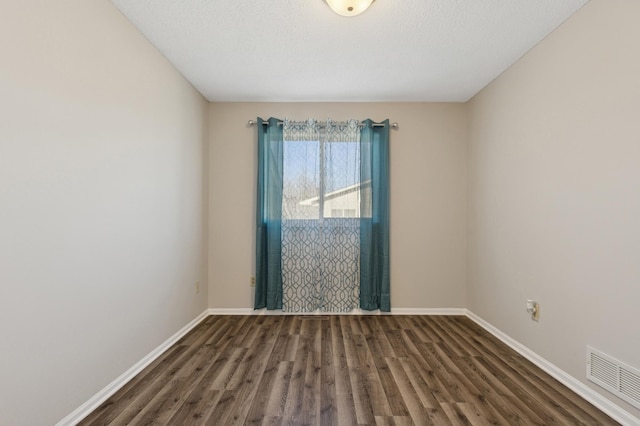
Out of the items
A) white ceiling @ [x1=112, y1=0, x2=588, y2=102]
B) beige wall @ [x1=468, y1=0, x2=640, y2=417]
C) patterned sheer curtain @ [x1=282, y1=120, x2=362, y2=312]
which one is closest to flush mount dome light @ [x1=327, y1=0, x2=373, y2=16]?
white ceiling @ [x1=112, y1=0, x2=588, y2=102]

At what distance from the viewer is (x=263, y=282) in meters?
Answer: 3.51

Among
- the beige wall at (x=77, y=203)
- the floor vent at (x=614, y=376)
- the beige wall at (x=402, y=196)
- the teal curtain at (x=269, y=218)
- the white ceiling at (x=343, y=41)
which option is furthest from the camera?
the beige wall at (x=402, y=196)

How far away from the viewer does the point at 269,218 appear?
3.50m

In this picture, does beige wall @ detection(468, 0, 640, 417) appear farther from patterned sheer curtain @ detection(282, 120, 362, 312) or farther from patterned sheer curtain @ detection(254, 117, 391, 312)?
patterned sheer curtain @ detection(282, 120, 362, 312)

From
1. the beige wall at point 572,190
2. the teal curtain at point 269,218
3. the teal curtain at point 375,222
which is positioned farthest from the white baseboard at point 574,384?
the teal curtain at point 269,218

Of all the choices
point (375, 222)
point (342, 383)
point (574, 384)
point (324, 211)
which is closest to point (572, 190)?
point (574, 384)

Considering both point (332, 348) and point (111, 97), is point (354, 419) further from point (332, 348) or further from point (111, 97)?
point (111, 97)

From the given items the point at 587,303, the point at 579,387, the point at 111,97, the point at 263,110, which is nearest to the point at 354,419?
the point at 579,387

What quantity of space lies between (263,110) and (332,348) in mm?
2678

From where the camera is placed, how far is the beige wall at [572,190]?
1.67 meters

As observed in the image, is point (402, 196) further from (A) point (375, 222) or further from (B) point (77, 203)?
(B) point (77, 203)

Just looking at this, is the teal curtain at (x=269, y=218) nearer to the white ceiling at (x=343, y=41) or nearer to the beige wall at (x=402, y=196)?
the beige wall at (x=402, y=196)

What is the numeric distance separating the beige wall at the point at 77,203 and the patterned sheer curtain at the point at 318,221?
1.30 meters

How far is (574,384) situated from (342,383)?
1500 millimetres
